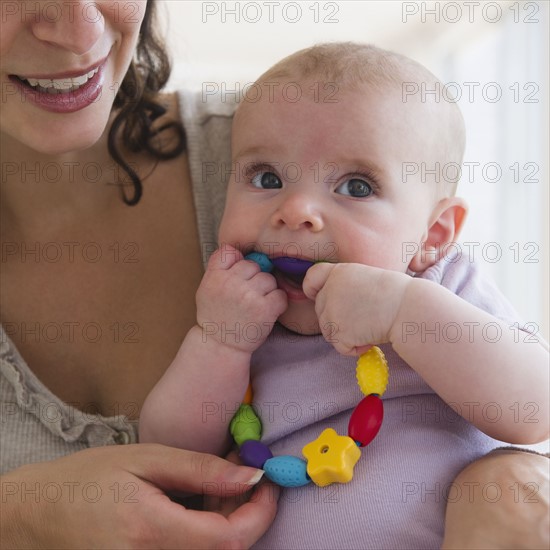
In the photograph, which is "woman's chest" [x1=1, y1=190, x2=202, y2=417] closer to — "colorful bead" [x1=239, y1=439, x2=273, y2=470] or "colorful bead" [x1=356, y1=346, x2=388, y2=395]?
"colorful bead" [x1=239, y1=439, x2=273, y2=470]

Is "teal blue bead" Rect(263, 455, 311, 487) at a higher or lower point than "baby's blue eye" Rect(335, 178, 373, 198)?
lower

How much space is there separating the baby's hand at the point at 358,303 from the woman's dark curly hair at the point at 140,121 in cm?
59

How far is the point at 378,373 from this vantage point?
3.34 ft

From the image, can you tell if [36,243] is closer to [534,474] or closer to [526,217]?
[534,474]

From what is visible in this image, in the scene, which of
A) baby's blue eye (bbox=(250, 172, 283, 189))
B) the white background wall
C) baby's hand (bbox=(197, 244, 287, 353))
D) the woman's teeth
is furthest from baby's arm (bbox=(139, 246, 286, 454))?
the white background wall

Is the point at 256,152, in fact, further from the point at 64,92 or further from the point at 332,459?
the point at 332,459

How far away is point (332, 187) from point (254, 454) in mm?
401

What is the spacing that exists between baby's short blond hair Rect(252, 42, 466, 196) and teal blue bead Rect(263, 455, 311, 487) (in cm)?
47

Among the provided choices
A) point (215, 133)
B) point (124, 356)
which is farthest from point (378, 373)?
point (215, 133)

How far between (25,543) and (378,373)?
57 centimetres

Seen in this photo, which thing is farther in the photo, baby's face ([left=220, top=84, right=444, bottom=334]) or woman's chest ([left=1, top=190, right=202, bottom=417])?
woman's chest ([left=1, top=190, right=202, bottom=417])

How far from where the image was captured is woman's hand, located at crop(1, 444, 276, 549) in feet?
3.23

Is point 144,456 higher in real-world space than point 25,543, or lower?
higher

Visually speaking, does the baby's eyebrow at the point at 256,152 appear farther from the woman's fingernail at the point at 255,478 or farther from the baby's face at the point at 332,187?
the woman's fingernail at the point at 255,478
